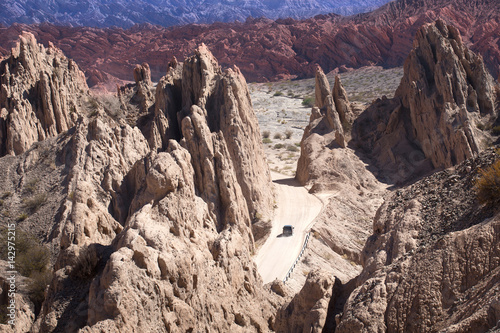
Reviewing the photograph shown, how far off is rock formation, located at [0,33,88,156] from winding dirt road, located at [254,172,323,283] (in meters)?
17.3

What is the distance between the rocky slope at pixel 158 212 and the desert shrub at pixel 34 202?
7.5 inches

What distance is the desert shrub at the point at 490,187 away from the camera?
11409 mm

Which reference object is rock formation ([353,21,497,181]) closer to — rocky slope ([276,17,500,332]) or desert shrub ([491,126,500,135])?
desert shrub ([491,126,500,135])

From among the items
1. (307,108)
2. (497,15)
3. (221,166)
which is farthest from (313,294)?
Answer: (497,15)

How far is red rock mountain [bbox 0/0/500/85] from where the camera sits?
123m

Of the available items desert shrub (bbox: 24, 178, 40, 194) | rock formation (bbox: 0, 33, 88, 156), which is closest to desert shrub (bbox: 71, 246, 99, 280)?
desert shrub (bbox: 24, 178, 40, 194)

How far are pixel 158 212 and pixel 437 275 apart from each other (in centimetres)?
1032

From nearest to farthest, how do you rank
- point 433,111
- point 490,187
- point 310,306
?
point 490,187 → point 310,306 → point 433,111

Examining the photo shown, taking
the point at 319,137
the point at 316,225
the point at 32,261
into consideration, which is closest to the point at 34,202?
the point at 32,261

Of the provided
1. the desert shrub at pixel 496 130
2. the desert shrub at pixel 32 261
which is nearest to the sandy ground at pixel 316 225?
the desert shrub at pixel 496 130

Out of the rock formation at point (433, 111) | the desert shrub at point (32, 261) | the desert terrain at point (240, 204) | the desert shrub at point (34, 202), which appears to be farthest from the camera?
the rock formation at point (433, 111)

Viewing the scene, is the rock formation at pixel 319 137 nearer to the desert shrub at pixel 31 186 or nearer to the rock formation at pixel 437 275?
the desert shrub at pixel 31 186

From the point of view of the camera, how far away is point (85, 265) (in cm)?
1432

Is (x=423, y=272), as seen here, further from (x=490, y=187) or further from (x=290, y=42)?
(x=290, y=42)
